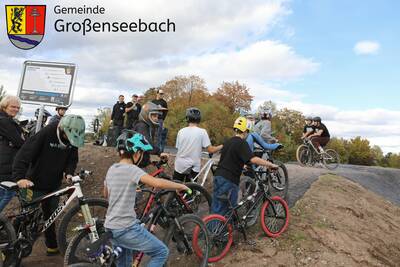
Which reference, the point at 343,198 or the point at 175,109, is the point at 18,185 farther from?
the point at 175,109

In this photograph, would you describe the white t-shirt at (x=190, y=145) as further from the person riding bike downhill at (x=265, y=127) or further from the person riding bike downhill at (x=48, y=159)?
the person riding bike downhill at (x=265, y=127)

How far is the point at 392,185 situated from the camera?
1441 centimetres

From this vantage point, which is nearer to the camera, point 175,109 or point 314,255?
point 314,255

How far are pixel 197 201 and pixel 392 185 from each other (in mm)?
11200

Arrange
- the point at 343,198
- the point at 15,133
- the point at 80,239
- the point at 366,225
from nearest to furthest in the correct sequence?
the point at 80,239 < the point at 15,133 < the point at 366,225 < the point at 343,198

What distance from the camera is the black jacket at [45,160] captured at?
4891 mm

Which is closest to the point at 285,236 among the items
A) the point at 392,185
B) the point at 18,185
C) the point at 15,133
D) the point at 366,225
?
the point at 366,225

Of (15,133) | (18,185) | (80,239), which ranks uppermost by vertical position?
(15,133)

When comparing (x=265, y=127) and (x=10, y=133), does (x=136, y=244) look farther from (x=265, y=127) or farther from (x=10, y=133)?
(x=265, y=127)

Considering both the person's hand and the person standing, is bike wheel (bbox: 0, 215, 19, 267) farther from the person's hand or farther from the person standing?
the person standing

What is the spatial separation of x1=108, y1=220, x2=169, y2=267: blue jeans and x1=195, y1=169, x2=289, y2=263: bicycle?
1467 millimetres

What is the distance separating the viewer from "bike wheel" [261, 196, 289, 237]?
6.19 meters

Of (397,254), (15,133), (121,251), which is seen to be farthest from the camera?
(397,254)

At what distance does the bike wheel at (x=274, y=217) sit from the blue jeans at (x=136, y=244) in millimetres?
2717
